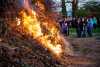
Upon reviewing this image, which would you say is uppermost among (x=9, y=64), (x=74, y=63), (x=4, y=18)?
Result: (x=4, y=18)

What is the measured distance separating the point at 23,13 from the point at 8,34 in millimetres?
1911

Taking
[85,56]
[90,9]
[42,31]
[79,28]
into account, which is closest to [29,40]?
[42,31]

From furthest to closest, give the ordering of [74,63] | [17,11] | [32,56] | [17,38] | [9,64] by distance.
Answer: [74,63]
[17,11]
[17,38]
[32,56]
[9,64]

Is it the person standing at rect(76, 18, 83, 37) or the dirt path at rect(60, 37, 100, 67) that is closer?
the dirt path at rect(60, 37, 100, 67)

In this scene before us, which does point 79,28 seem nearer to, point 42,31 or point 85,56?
point 85,56

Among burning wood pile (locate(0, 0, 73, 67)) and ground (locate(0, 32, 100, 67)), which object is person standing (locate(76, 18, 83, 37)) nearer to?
burning wood pile (locate(0, 0, 73, 67))

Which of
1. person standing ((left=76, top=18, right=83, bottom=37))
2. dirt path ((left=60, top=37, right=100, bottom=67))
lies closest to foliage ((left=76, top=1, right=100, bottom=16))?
person standing ((left=76, top=18, right=83, bottom=37))

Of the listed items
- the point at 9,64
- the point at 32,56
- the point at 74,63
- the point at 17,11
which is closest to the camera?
the point at 9,64

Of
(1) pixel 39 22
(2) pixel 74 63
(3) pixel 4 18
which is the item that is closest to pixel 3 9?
(3) pixel 4 18

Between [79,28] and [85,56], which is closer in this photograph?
[85,56]

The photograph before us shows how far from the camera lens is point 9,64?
38.1 feet

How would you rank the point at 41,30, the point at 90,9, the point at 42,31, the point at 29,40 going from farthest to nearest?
the point at 90,9
the point at 42,31
the point at 41,30
the point at 29,40

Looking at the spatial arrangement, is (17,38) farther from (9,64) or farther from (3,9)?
(9,64)

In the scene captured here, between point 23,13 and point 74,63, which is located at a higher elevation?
point 23,13
